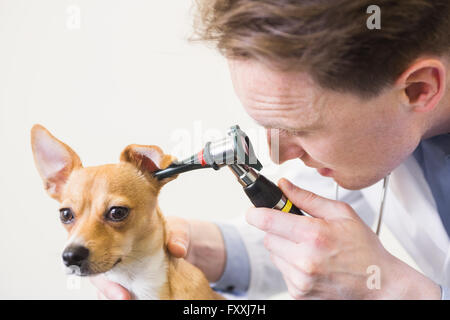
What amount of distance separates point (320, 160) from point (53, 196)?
0.45 m

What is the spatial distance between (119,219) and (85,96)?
0.72 ft

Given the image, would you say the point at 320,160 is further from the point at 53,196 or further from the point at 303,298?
the point at 53,196

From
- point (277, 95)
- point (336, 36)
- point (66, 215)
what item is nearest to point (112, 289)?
point (66, 215)

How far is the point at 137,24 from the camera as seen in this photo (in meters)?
0.79

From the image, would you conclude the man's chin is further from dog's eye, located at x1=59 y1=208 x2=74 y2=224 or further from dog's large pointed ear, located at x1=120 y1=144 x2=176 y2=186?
dog's eye, located at x1=59 y1=208 x2=74 y2=224

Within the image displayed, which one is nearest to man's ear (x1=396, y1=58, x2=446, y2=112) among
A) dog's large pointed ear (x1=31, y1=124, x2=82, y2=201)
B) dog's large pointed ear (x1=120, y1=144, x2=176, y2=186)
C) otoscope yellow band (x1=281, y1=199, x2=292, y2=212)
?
otoscope yellow band (x1=281, y1=199, x2=292, y2=212)

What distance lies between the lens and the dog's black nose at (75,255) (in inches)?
26.3

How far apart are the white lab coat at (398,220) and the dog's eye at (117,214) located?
1.31 ft

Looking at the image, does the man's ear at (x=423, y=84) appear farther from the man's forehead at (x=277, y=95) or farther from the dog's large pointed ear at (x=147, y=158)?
the dog's large pointed ear at (x=147, y=158)

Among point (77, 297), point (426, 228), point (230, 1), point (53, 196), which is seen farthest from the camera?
point (426, 228)

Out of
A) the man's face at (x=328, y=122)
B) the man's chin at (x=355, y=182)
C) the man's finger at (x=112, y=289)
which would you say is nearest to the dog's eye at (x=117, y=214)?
the man's finger at (x=112, y=289)

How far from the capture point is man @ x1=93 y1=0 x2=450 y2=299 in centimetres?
64

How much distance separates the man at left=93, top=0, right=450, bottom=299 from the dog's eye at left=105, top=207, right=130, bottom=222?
0.14m
